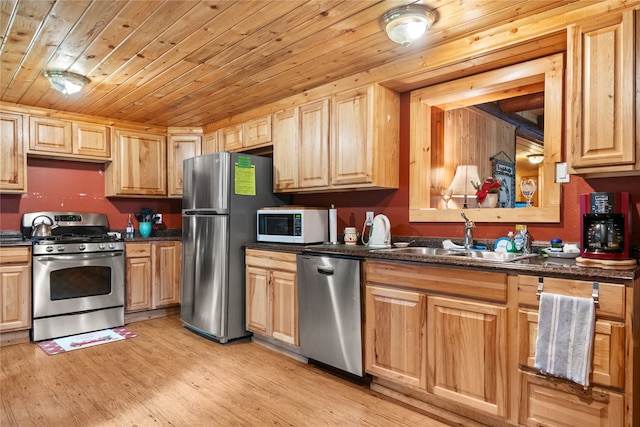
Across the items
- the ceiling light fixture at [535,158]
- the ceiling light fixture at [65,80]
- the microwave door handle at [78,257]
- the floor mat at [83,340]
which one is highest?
the ceiling light fixture at [65,80]

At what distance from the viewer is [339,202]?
3.61 metres

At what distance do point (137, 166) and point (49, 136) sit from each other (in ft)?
2.79

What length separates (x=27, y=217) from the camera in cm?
391

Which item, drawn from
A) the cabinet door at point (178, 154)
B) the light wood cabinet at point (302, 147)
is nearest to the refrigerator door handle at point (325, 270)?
the light wood cabinet at point (302, 147)

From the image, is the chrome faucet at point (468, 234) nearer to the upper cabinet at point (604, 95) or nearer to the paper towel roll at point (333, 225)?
the upper cabinet at point (604, 95)

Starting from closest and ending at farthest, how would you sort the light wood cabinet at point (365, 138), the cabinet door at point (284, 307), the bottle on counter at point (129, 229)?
the light wood cabinet at point (365, 138), the cabinet door at point (284, 307), the bottle on counter at point (129, 229)

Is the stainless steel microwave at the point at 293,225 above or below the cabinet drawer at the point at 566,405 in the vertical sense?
above

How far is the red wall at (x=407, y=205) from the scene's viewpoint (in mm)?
2182

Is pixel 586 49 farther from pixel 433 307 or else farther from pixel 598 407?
pixel 598 407

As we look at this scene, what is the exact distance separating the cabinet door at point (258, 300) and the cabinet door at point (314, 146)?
0.85m

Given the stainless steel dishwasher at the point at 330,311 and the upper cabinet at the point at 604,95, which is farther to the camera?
the stainless steel dishwasher at the point at 330,311

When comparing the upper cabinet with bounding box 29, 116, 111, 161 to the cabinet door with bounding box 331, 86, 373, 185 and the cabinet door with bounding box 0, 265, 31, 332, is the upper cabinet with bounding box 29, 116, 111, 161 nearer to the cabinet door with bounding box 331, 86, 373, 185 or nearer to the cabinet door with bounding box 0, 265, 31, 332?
the cabinet door with bounding box 0, 265, 31, 332

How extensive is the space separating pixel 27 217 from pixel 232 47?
2907mm

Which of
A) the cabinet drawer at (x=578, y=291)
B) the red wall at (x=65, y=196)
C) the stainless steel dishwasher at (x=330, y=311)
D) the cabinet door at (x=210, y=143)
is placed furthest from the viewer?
the cabinet door at (x=210, y=143)
